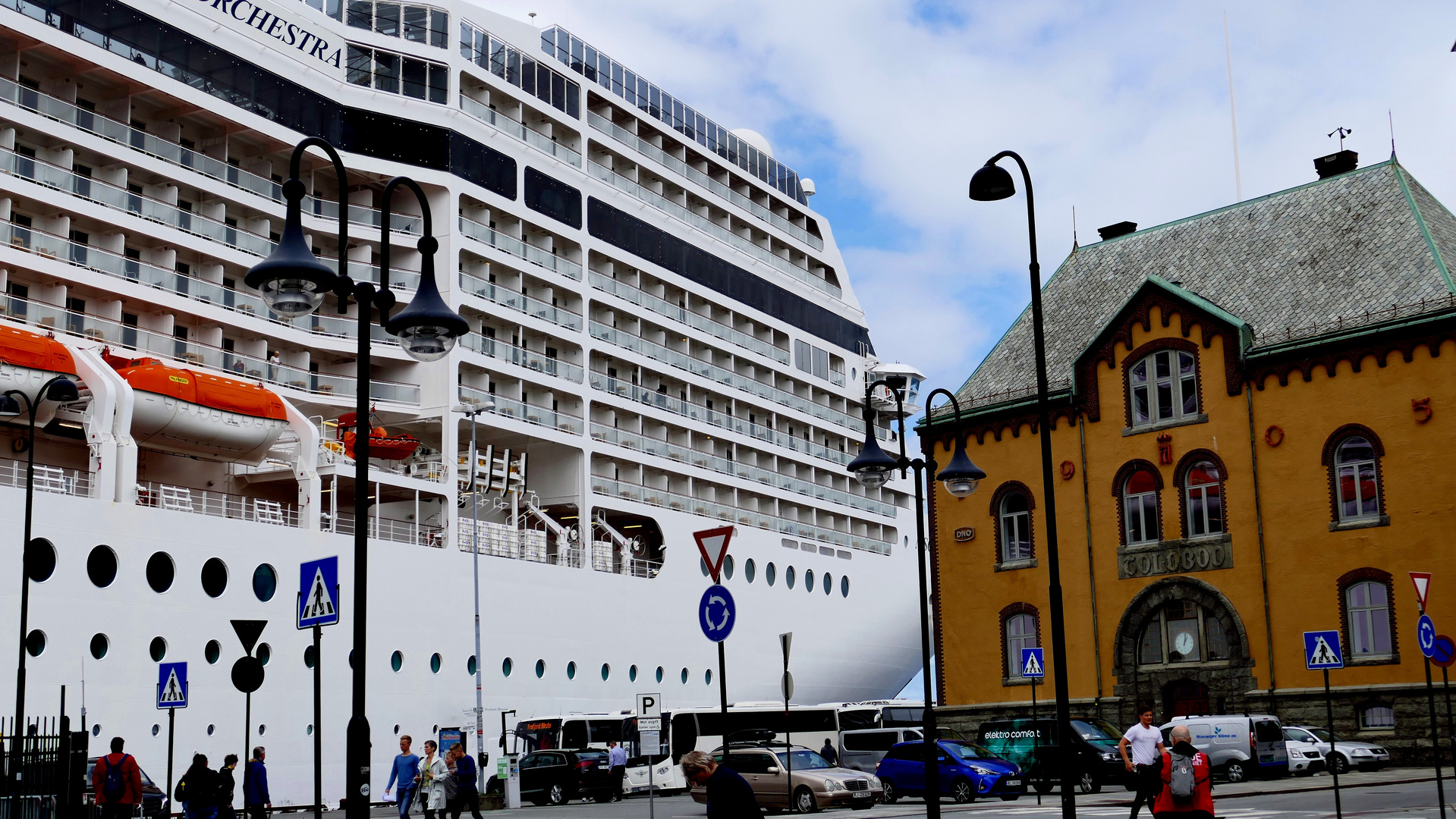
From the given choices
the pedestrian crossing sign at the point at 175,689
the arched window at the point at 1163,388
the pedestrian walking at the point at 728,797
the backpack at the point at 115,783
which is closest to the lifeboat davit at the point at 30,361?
the pedestrian crossing sign at the point at 175,689

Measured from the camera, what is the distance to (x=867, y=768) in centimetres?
3731

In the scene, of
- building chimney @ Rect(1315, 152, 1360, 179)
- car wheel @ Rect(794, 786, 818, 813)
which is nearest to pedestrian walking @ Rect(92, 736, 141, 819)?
car wheel @ Rect(794, 786, 818, 813)

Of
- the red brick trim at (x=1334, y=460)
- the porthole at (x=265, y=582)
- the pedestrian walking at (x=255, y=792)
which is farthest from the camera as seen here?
the porthole at (x=265, y=582)

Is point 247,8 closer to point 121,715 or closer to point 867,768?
point 121,715

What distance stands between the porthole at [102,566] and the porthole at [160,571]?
32.2 inches

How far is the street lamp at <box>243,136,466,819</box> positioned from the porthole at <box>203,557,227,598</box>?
2126cm

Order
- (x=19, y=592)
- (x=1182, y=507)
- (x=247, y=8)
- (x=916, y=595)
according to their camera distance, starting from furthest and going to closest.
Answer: (x=916, y=595) < (x=247, y=8) < (x=1182, y=507) < (x=19, y=592)

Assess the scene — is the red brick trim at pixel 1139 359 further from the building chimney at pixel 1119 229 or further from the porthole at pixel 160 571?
the porthole at pixel 160 571

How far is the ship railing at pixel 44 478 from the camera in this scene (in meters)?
29.8

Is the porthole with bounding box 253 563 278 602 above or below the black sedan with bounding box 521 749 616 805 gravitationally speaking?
above

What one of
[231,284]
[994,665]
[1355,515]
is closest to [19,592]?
[231,284]

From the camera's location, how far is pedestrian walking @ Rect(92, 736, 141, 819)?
1911 cm

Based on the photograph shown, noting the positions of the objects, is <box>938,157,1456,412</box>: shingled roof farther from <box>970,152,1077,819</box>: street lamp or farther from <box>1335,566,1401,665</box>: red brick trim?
<box>970,152,1077,819</box>: street lamp

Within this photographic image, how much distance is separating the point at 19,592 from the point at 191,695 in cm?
443
